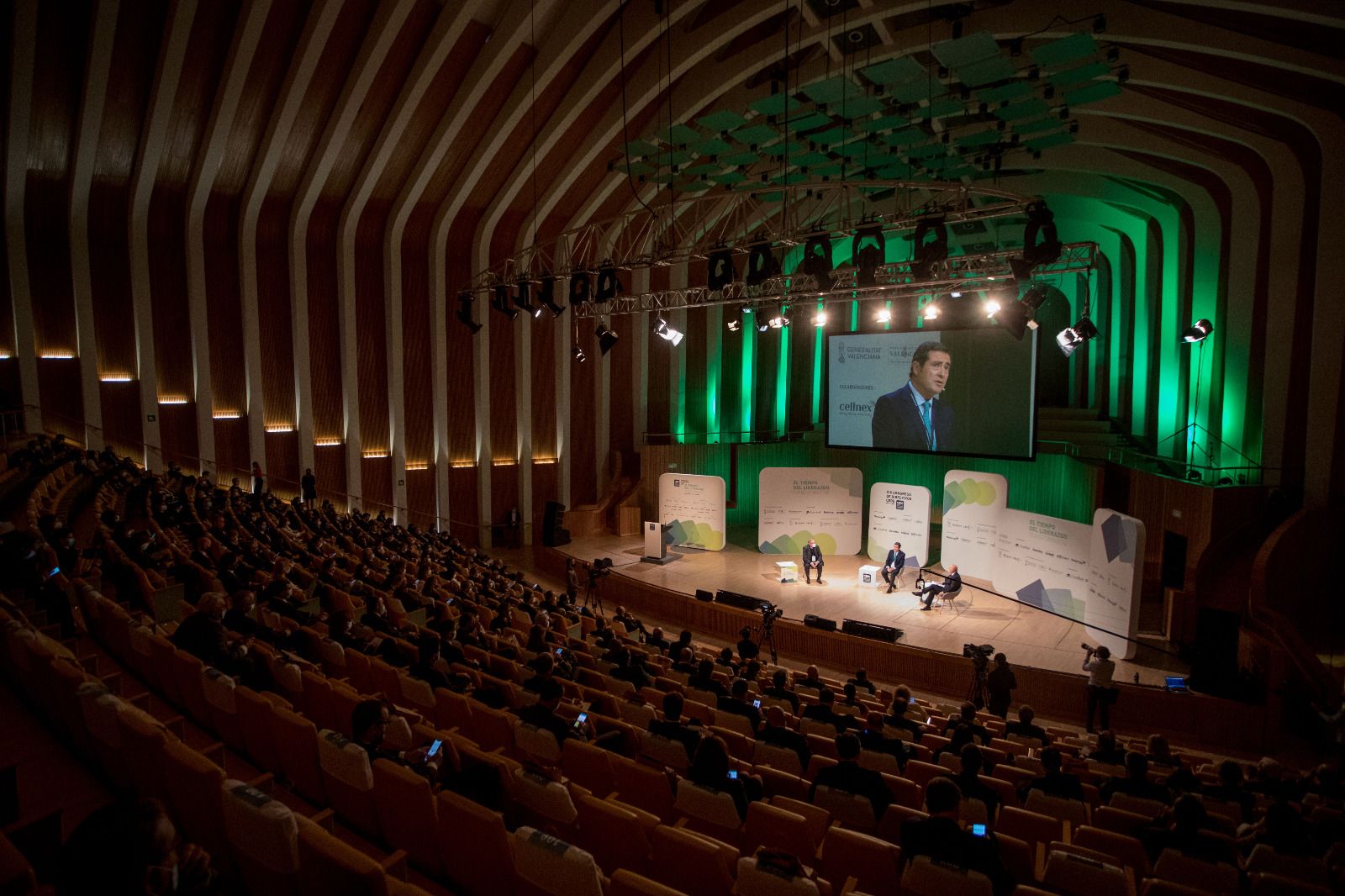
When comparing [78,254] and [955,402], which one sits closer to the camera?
[78,254]

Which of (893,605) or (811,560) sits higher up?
(811,560)

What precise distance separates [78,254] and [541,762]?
1542cm

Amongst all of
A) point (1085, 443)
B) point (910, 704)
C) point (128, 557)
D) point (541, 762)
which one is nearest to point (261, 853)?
point (541, 762)

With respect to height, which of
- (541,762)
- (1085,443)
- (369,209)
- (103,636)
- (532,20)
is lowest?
(541,762)

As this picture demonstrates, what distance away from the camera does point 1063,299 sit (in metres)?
21.2

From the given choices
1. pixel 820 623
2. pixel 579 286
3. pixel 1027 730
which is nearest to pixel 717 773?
pixel 1027 730

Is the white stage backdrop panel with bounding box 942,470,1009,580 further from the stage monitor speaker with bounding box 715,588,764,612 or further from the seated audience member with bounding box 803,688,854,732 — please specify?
the seated audience member with bounding box 803,688,854,732

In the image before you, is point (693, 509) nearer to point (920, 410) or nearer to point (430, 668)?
point (920, 410)

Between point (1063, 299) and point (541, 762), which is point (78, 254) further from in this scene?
point (1063, 299)

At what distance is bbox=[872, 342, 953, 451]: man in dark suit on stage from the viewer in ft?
50.2

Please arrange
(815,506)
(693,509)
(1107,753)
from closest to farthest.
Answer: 1. (1107,753)
2. (815,506)
3. (693,509)

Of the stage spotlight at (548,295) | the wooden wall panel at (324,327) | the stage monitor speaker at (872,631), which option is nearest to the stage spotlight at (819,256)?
the stage spotlight at (548,295)

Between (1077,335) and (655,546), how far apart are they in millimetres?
9786

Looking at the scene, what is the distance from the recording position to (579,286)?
12.3 metres
